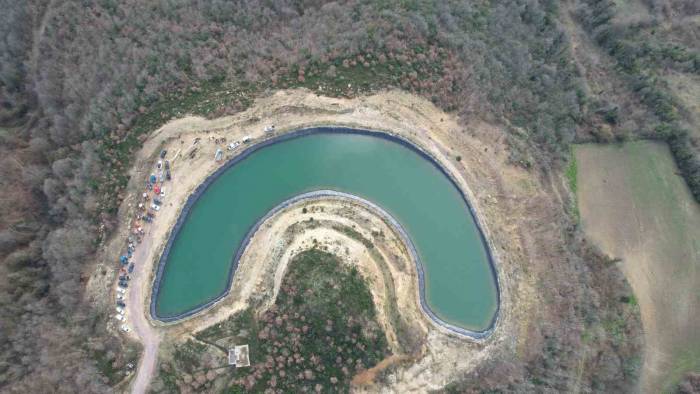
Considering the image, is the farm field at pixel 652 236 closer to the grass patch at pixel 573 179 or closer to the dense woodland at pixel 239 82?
the grass patch at pixel 573 179

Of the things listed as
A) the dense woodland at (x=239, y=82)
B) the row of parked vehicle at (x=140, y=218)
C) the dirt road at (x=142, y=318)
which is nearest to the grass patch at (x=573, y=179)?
the dense woodland at (x=239, y=82)

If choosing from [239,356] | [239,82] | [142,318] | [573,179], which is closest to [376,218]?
[239,356]

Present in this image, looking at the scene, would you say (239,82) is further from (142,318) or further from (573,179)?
(573,179)

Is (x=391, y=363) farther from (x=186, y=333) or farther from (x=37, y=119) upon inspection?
(x=37, y=119)

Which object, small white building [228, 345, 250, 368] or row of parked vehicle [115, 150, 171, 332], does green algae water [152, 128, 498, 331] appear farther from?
small white building [228, 345, 250, 368]

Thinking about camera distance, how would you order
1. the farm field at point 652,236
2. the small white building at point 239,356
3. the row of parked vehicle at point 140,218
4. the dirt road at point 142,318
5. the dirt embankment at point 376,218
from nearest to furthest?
1. the dirt road at point 142,318
2. the small white building at point 239,356
3. the row of parked vehicle at point 140,218
4. the dirt embankment at point 376,218
5. the farm field at point 652,236

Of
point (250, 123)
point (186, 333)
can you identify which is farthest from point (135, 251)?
point (250, 123)

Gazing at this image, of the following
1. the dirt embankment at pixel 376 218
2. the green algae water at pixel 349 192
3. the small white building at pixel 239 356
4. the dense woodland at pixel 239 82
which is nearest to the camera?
the small white building at pixel 239 356

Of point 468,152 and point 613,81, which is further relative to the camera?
point 613,81
